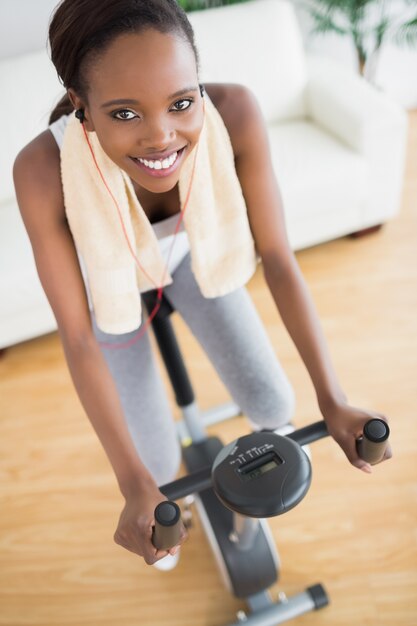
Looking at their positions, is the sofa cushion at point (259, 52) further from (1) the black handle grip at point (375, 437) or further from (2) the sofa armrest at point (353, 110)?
(1) the black handle grip at point (375, 437)

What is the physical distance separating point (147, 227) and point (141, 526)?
518 mm

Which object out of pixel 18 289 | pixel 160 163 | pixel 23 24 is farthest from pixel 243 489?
pixel 23 24

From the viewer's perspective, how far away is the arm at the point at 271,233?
1018 millimetres

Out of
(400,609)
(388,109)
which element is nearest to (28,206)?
(400,609)

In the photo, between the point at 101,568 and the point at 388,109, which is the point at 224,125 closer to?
the point at 101,568

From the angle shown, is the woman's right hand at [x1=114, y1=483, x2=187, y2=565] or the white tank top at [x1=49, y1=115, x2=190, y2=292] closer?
the woman's right hand at [x1=114, y1=483, x2=187, y2=565]

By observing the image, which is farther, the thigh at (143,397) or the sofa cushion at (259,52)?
the sofa cushion at (259,52)

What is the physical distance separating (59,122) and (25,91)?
1.17 metres

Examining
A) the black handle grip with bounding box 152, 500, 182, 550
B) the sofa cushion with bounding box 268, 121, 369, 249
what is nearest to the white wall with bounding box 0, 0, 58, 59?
the sofa cushion with bounding box 268, 121, 369, 249

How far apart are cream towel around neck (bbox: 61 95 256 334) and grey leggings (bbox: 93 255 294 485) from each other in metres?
0.08

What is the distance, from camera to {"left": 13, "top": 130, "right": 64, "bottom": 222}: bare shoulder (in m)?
0.94

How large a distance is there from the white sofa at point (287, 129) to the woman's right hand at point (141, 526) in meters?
1.18

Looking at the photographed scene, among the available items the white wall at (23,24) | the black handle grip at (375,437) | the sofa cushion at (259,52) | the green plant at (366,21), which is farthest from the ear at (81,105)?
the green plant at (366,21)

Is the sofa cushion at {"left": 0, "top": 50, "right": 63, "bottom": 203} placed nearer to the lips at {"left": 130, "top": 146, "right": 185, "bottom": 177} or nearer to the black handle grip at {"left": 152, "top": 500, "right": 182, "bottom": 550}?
the lips at {"left": 130, "top": 146, "right": 185, "bottom": 177}
